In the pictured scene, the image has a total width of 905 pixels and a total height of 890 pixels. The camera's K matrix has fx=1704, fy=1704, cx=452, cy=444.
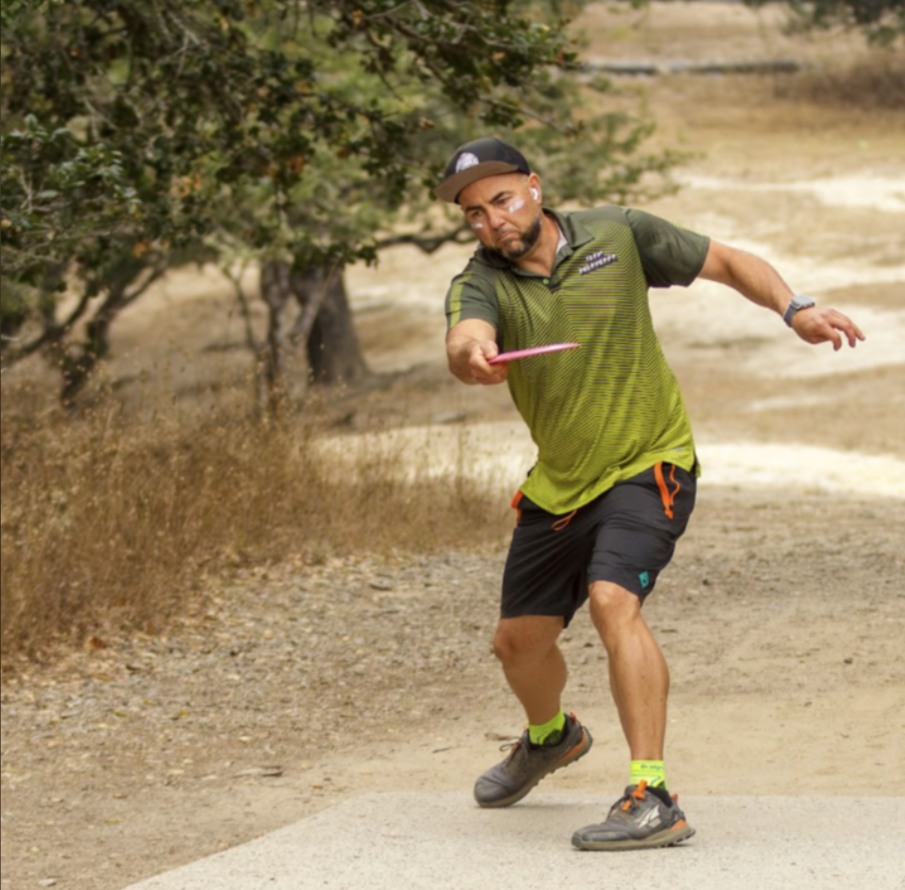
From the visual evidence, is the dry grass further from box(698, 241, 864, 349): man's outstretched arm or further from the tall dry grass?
box(698, 241, 864, 349): man's outstretched arm

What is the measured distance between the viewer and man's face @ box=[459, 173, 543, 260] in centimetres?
461

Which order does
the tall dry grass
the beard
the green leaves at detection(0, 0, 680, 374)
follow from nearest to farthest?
the beard, the green leaves at detection(0, 0, 680, 374), the tall dry grass

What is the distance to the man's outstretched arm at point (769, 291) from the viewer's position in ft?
15.2

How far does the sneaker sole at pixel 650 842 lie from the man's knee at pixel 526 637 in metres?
0.66

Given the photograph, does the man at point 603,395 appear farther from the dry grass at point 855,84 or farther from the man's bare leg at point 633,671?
the dry grass at point 855,84

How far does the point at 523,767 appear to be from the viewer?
529 cm

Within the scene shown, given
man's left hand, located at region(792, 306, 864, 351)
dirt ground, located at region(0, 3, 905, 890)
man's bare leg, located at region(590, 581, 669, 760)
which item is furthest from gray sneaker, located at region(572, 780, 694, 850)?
man's left hand, located at region(792, 306, 864, 351)

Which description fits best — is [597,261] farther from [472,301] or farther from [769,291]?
[769,291]

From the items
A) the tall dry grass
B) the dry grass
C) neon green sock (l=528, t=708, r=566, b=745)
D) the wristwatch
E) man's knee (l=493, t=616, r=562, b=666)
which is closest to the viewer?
the wristwatch

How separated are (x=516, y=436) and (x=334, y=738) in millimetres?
8563

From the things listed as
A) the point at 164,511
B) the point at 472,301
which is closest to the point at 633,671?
the point at 472,301

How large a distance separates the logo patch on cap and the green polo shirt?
249mm

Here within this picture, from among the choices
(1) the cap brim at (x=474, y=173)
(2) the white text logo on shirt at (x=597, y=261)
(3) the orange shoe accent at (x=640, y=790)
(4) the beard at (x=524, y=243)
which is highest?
(1) the cap brim at (x=474, y=173)

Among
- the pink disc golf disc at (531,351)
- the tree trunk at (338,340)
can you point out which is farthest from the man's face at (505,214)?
the tree trunk at (338,340)
